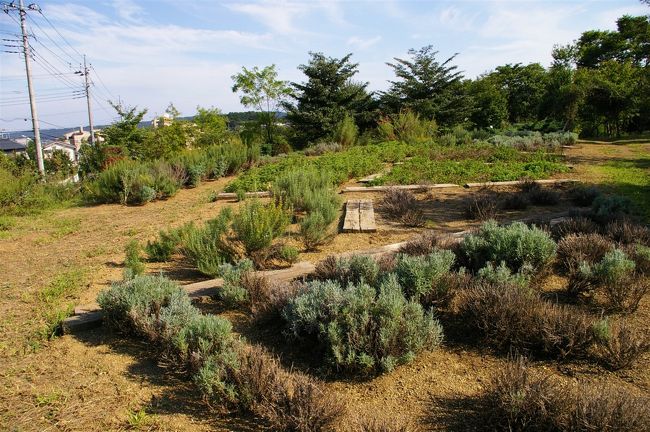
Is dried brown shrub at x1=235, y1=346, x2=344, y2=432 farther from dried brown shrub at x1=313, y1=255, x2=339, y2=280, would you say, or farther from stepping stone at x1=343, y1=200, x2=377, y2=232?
stepping stone at x1=343, y1=200, x2=377, y2=232

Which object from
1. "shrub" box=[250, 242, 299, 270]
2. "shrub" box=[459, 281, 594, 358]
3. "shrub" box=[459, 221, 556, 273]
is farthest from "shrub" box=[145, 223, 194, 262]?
"shrub" box=[459, 281, 594, 358]

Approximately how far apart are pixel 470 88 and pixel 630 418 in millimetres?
23973

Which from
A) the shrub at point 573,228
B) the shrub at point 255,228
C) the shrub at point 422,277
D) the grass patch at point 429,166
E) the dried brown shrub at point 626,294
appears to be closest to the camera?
the dried brown shrub at point 626,294

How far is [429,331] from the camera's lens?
8.93ft

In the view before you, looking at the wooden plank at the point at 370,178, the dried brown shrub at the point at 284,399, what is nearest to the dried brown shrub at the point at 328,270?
the dried brown shrub at the point at 284,399

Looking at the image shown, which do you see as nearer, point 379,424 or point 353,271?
point 379,424

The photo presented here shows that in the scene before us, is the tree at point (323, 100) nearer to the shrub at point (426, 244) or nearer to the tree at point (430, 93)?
the tree at point (430, 93)

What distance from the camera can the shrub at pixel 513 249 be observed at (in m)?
3.66

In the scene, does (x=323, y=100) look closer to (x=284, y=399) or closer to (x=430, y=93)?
(x=430, y=93)

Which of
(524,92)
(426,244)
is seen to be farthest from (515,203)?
(524,92)

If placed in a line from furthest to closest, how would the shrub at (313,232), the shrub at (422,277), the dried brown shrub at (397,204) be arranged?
1. the dried brown shrub at (397,204)
2. the shrub at (313,232)
3. the shrub at (422,277)

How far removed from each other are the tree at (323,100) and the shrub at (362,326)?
657 inches

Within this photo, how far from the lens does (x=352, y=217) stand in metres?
5.99

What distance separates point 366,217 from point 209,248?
2.45 metres
